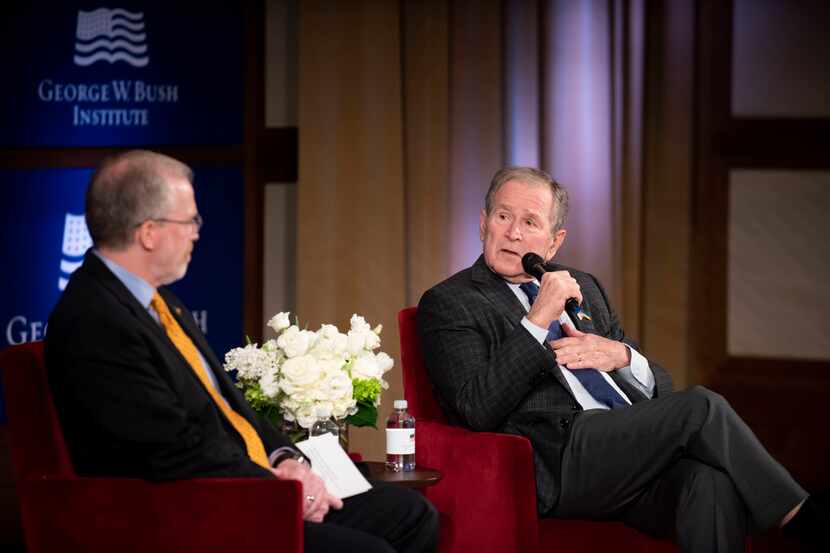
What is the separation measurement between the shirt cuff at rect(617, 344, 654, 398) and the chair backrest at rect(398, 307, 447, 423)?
1.80ft

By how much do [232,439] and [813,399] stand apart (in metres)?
3.29

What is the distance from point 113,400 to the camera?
7.03 feet

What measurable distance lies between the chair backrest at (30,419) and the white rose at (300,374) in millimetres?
651

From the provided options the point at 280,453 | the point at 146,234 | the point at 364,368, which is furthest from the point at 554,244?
the point at 146,234

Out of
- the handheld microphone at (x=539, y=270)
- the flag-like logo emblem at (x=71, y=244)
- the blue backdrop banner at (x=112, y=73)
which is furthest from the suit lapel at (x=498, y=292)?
the flag-like logo emblem at (x=71, y=244)

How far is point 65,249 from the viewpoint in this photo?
5.28 m

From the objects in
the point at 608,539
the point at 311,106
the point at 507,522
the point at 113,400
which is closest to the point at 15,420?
the point at 113,400

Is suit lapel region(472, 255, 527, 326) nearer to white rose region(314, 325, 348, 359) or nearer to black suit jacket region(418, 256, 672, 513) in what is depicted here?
black suit jacket region(418, 256, 672, 513)

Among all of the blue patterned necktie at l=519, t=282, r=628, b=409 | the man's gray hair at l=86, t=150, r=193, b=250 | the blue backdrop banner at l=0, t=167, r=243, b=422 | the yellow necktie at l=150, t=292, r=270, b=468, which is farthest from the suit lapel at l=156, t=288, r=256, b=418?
the blue backdrop banner at l=0, t=167, r=243, b=422

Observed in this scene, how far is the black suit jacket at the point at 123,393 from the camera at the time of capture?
2.15 m

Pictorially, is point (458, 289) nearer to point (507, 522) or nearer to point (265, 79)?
point (507, 522)

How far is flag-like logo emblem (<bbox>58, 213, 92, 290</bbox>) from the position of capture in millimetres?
5262

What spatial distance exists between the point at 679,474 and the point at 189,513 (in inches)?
50.6

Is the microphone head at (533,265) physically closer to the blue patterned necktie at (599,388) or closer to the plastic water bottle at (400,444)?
the blue patterned necktie at (599,388)
